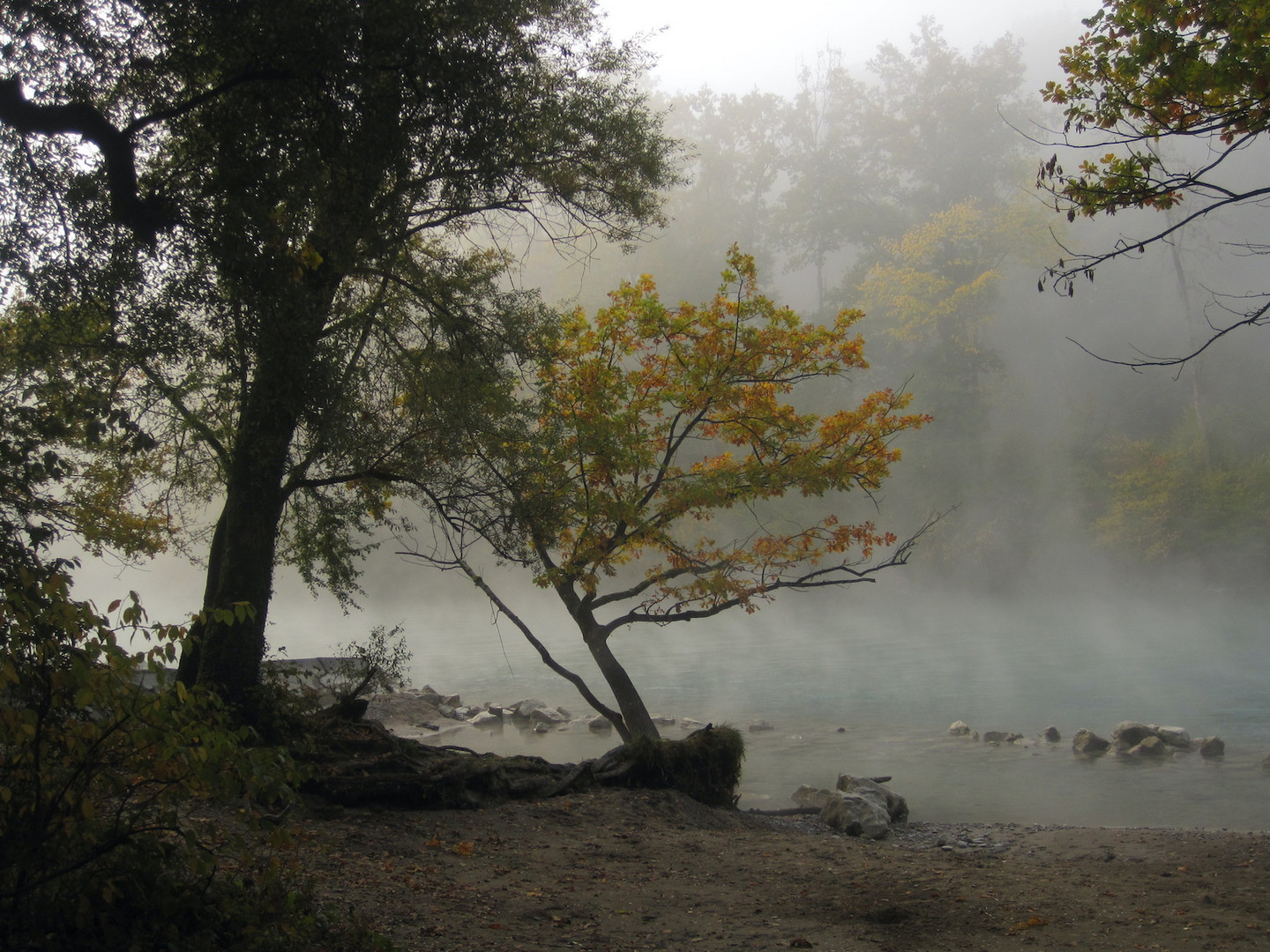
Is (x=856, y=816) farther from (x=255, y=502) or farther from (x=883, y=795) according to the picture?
(x=255, y=502)

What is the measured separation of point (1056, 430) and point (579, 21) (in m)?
38.0

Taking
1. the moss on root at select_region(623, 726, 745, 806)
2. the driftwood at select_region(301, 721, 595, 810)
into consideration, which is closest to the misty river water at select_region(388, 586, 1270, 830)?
the moss on root at select_region(623, 726, 745, 806)

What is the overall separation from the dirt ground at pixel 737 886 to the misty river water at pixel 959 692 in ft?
10.7

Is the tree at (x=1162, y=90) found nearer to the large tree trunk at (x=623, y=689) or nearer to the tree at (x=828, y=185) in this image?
the large tree trunk at (x=623, y=689)

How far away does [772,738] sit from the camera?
13.6 m

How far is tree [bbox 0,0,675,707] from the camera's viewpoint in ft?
16.2

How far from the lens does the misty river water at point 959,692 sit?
33.6 feet

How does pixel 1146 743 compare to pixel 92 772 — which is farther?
pixel 1146 743

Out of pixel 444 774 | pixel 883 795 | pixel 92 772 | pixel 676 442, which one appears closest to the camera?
pixel 92 772

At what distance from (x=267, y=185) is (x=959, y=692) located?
15.6 m

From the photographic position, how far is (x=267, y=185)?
17.2 ft

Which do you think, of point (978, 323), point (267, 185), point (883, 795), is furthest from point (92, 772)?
point (978, 323)

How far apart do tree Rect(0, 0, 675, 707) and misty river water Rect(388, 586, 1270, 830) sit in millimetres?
6239

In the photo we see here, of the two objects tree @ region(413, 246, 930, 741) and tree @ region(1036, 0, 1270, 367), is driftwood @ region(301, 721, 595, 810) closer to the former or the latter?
tree @ region(413, 246, 930, 741)
